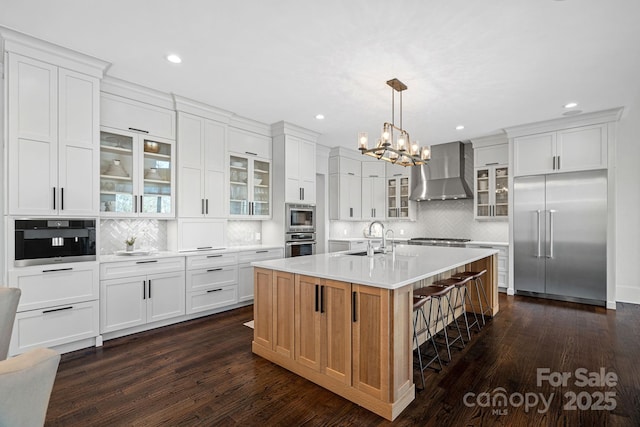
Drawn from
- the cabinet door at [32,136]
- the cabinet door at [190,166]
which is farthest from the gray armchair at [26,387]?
the cabinet door at [190,166]

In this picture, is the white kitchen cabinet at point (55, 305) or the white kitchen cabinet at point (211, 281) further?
the white kitchen cabinet at point (211, 281)

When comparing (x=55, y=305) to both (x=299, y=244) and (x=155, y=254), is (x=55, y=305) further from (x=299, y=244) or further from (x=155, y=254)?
(x=299, y=244)

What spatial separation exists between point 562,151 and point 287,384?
5319 mm

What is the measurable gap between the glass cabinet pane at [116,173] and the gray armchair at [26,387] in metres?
3.12

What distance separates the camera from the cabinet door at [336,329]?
2.29 m

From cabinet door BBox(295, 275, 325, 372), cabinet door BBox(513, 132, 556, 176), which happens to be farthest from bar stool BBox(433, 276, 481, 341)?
cabinet door BBox(513, 132, 556, 176)

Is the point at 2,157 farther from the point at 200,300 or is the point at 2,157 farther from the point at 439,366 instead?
the point at 439,366

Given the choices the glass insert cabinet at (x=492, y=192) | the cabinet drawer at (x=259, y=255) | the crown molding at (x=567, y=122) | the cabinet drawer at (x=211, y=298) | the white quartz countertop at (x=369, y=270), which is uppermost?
the crown molding at (x=567, y=122)

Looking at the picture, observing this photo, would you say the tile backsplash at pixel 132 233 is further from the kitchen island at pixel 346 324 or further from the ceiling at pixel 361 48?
the kitchen island at pixel 346 324

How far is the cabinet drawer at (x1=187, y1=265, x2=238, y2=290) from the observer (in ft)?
13.3

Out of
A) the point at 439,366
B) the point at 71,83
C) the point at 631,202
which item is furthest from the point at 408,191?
the point at 71,83

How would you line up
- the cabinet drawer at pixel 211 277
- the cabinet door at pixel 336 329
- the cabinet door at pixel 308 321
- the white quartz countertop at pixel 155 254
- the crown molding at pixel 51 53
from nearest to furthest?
the cabinet door at pixel 336 329 → the cabinet door at pixel 308 321 → the crown molding at pixel 51 53 → the white quartz countertop at pixel 155 254 → the cabinet drawer at pixel 211 277

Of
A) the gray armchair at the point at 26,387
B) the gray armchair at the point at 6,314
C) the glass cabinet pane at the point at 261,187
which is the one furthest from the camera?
the glass cabinet pane at the point at 261,187

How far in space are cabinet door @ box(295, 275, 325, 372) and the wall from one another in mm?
5340
